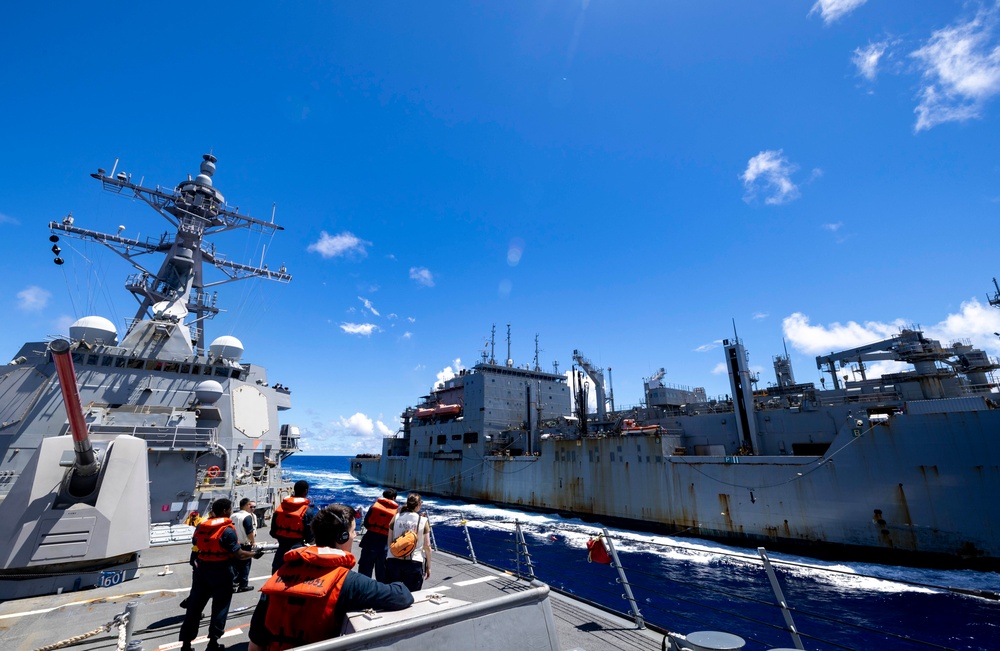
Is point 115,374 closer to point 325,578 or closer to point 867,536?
point 325,578

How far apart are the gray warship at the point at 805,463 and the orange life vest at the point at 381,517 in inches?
774

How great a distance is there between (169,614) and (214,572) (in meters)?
2.04

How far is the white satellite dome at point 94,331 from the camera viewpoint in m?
13.4

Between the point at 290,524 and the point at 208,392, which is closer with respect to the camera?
the point at 290,524

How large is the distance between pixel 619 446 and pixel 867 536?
447 inches

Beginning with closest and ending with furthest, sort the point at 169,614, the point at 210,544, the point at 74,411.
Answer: the point at 210,544, the point at 169,614, the point at 74,411

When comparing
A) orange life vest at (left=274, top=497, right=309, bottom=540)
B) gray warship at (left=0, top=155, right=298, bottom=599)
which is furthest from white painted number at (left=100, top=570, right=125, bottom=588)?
orange life vest at (left=274, top=497, right=309, bottom=540)

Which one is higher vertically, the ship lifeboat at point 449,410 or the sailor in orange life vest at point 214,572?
the ship lifeboat at point 449,410

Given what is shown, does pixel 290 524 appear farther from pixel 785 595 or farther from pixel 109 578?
pixel 785 595

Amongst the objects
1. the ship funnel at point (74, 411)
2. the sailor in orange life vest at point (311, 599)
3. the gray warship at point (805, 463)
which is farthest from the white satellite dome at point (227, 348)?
the gray warship at point (805, 463)

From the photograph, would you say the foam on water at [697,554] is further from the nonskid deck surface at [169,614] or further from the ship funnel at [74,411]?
the ship funnel at [74,411]

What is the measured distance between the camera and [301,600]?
7.06ft

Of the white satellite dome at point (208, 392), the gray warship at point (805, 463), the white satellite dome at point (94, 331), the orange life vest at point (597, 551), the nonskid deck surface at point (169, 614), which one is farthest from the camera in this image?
the gray warship at point (805, 463)

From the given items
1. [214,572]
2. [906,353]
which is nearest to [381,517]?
[214,572]
